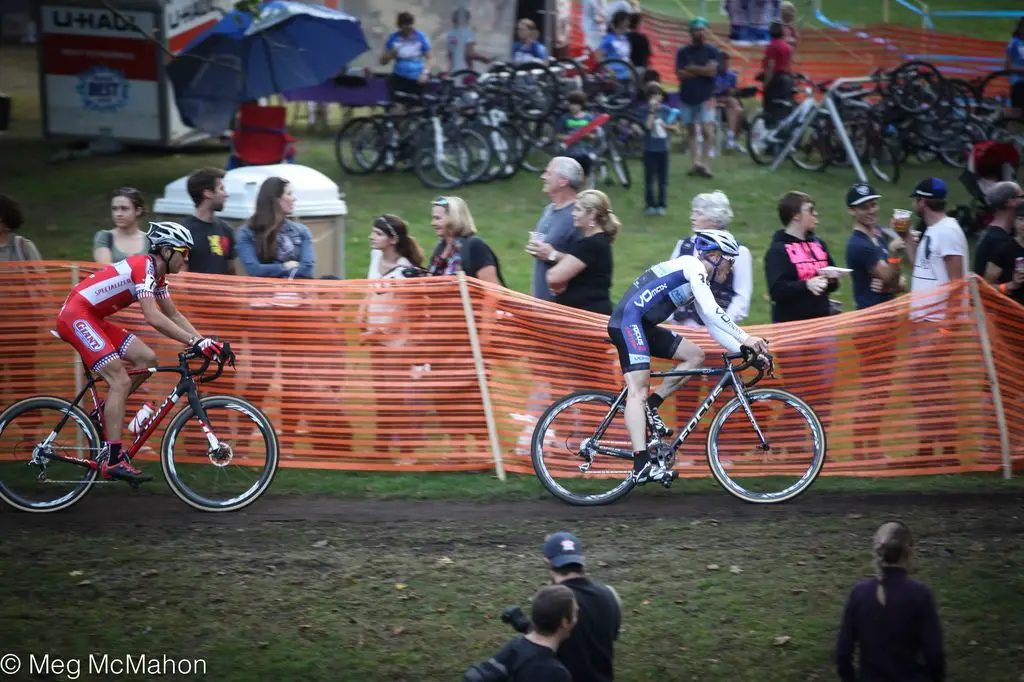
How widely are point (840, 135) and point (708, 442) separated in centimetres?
1235

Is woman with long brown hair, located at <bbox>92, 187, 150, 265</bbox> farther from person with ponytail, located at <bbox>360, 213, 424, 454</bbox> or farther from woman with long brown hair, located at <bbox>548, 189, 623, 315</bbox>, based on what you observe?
woman with long brown hair, located at <bbox>548, 189, 623, 315</bbox>

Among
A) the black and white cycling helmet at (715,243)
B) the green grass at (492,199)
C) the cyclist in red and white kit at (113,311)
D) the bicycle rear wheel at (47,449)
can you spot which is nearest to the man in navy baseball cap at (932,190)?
the black and white cycling helmet at (715,243)

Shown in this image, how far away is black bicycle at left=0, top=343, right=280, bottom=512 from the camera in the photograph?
845 cm

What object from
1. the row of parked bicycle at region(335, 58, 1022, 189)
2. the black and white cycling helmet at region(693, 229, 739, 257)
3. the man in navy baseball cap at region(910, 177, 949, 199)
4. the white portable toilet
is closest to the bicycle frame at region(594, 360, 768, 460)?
the black and white cycling helmet at region(693, 229, 739, 257)

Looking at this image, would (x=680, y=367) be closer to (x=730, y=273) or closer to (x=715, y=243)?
(x=715, y=243)

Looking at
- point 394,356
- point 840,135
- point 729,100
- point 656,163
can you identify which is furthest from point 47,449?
point 729,100

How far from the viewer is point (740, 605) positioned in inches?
283

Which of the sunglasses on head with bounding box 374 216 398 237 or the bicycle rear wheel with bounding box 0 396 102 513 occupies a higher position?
the sunglasses on head with bounding box 374 216 398 237

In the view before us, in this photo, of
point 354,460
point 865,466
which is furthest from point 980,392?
point 354,460

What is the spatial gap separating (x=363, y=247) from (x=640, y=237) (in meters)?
3.46

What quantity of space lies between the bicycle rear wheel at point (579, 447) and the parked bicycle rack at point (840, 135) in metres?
11.8

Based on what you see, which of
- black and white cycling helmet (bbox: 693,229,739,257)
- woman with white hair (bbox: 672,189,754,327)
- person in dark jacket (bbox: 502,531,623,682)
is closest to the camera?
person in dark jacket (bbox: 502,531,623,682)

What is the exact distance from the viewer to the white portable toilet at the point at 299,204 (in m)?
11.5

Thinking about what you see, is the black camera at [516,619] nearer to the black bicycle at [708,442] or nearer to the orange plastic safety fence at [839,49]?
the black bicycle at [708,442]
